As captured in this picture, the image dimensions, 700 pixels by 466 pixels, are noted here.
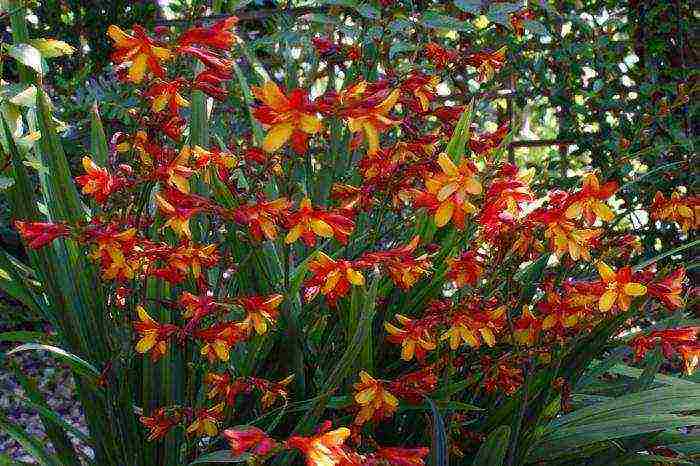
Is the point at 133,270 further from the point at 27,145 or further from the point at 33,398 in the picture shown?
the point at 33,398

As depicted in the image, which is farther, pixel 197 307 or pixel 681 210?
pixel 681 210

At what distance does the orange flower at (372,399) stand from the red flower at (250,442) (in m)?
0.24

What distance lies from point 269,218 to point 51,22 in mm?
2211

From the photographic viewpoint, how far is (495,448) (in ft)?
3.62

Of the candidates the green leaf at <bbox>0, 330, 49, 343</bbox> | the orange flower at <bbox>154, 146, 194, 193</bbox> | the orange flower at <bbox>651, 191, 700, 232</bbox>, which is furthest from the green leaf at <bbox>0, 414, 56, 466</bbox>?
the orange flower at <bbox>651, 191, 700, 232</bbox>

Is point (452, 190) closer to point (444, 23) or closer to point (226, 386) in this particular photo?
point (226, 386)

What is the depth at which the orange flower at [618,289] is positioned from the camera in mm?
1041

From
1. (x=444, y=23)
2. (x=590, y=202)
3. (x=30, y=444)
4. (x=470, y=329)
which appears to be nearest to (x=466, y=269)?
(x=470, y=329)

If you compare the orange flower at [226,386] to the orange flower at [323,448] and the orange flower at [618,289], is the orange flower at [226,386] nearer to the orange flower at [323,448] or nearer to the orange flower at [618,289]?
the orange flower at [323,448]

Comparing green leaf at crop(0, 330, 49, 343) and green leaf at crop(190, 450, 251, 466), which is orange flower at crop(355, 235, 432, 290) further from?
green leaf at crop(0, 330, 49, 343)

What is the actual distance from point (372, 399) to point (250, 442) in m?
0.28

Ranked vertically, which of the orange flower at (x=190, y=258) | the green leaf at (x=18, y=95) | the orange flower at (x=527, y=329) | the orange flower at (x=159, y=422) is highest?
the green leaf at (x=18, y=95)

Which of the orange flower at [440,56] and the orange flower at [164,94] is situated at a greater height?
the orange flower at [164,94]

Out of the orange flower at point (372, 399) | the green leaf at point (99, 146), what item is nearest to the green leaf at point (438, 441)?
the orange flower at point (372, 399)
